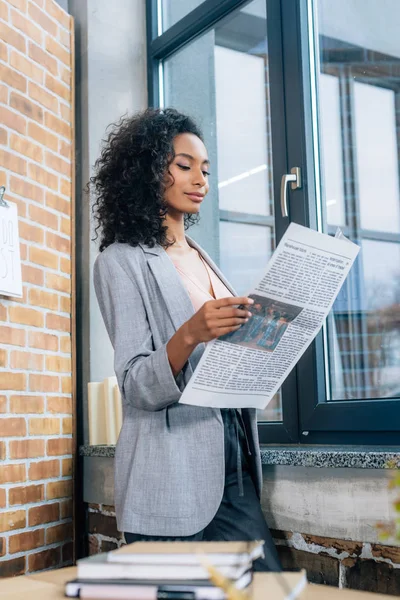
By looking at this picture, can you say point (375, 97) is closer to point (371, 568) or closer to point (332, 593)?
point (371, 568)

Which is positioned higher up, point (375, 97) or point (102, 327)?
point (375, 97)

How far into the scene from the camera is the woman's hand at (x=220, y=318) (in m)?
1.26

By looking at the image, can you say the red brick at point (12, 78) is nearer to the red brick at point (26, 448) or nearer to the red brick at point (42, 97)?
the red brick at point (42, 97)

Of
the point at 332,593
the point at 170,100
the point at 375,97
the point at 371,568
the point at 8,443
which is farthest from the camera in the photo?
the point at 170,100

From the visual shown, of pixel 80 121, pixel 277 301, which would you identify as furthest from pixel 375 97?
pixel 80 121

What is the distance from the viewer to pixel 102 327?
8.53 feet

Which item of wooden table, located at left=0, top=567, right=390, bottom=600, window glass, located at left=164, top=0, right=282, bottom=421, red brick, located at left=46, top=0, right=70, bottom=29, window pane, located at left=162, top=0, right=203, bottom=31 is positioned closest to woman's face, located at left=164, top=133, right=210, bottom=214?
window glass, located at left=164, top=0, right=282, bottom=421

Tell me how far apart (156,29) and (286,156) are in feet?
3.81

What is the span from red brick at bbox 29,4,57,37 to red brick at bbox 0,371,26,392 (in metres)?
1.28

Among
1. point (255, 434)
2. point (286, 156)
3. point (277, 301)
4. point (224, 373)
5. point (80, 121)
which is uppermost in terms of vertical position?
point (80, 121)

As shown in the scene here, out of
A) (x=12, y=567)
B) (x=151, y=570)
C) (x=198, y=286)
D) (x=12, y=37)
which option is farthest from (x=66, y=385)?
(x=151, y=570)

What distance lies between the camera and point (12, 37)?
2336mm

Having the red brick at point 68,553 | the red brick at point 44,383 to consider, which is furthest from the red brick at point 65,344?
the red brick at point 68,553

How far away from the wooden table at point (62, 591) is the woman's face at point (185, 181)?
3.18 feet
